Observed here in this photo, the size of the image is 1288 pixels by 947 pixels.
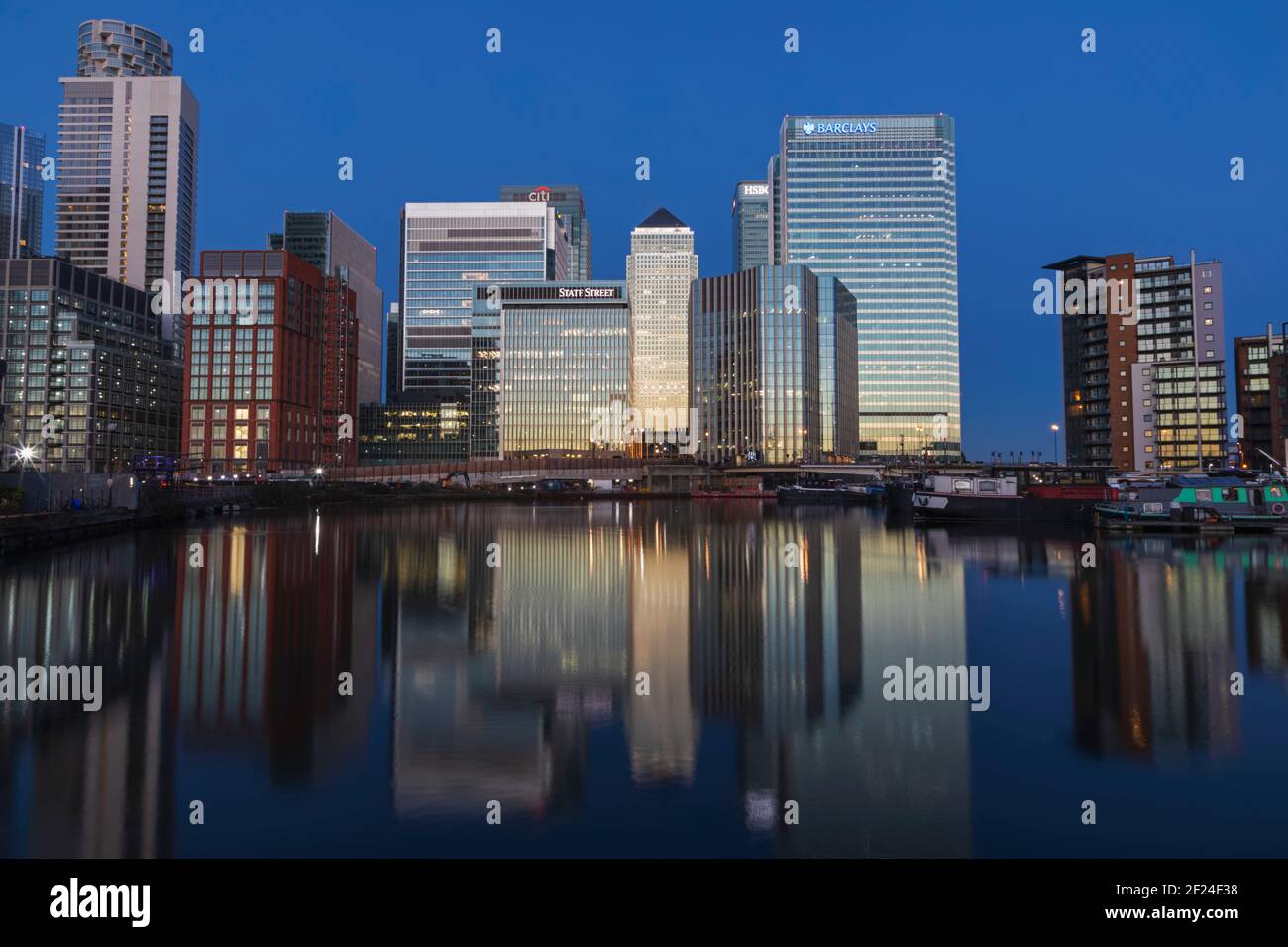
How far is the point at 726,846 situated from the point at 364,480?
139328 mm

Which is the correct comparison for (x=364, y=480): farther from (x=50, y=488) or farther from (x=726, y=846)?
(x=726, y=846)

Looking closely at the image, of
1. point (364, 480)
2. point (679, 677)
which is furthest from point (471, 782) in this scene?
point (364, 480)

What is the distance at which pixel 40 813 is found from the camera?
9586 mm

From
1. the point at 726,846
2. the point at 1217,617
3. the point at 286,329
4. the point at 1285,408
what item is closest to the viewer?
the point at 726,846

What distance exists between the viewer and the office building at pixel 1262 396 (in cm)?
11269

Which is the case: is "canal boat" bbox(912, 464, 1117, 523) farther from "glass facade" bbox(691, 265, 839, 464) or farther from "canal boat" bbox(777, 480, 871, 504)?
"glass facade" bbox(691, 265, 839, 464)

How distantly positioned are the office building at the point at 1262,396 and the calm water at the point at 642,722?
108332 millimetres

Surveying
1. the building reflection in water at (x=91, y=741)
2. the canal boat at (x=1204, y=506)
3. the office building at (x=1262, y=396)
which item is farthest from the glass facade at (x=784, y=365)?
the building reflection in water at (x=91, y=741)

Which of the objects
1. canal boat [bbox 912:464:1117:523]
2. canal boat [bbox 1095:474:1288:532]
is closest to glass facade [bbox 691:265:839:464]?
canal boat [bbox 912:464:1117:523]

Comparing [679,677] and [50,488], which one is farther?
[50,488]

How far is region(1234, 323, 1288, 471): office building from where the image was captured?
113 meters

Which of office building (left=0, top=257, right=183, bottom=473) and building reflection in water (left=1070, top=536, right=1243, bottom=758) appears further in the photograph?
office building (left=0, top=257, right=183, bottom=473)

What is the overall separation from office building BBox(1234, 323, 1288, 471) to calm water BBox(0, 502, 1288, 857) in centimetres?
10833
